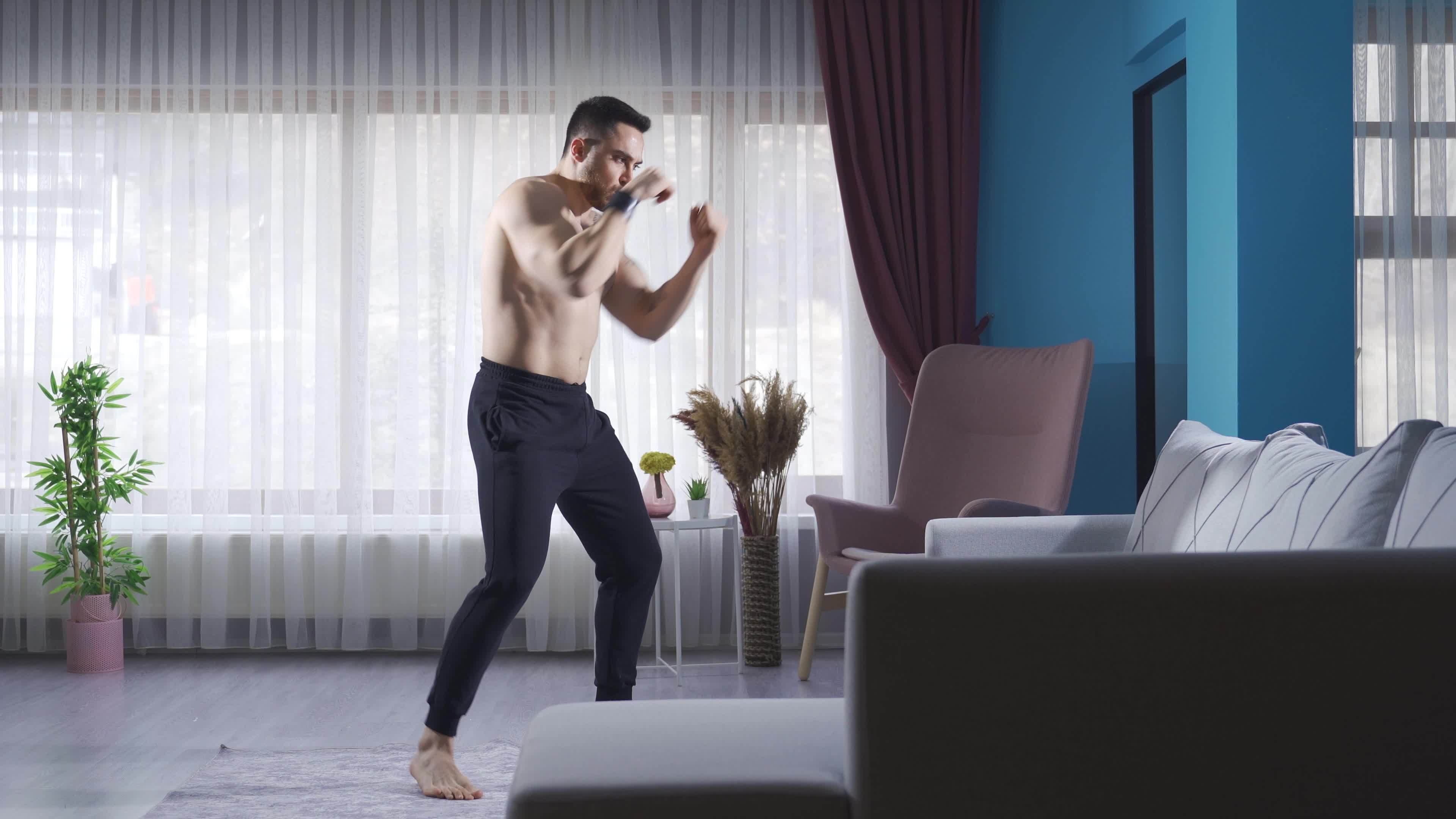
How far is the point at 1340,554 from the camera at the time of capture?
3.20 feet

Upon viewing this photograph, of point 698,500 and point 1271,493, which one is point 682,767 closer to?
point 1271,493

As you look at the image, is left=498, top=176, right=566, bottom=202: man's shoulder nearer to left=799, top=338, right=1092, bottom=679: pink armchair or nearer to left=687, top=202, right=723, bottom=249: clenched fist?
left=687, top=202, right=723, bottom=249: clenched fist

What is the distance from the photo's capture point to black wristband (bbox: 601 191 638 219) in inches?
87.2

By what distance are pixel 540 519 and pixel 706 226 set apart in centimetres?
69

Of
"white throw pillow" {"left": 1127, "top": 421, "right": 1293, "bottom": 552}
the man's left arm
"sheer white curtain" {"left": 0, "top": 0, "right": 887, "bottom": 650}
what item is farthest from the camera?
"sheer white curtain" {"left": 0, "top": 0, "right": 887, "bottom": 650}

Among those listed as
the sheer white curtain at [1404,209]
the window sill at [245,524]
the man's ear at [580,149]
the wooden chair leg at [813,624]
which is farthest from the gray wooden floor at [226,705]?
the sheer white curtain at [1404,209]

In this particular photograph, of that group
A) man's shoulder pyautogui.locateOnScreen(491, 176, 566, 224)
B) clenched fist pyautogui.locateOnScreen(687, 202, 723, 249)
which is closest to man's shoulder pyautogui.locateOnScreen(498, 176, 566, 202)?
man's shoulder pyautogui.locateOnScreen(491, 176, 566, 224)

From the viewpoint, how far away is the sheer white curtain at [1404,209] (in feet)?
9.53

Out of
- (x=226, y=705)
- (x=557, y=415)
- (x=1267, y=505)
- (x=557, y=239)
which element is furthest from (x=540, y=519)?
(x=226, y=705)

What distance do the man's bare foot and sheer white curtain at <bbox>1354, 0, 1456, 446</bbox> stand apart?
7.81 feet

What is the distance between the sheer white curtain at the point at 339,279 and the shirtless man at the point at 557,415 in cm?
144

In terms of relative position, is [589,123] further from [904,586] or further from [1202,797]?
[1202,797]

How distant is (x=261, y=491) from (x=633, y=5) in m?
2.14

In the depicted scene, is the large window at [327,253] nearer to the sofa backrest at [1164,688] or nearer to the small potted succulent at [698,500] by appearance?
the small potted succulent at [698,500]
